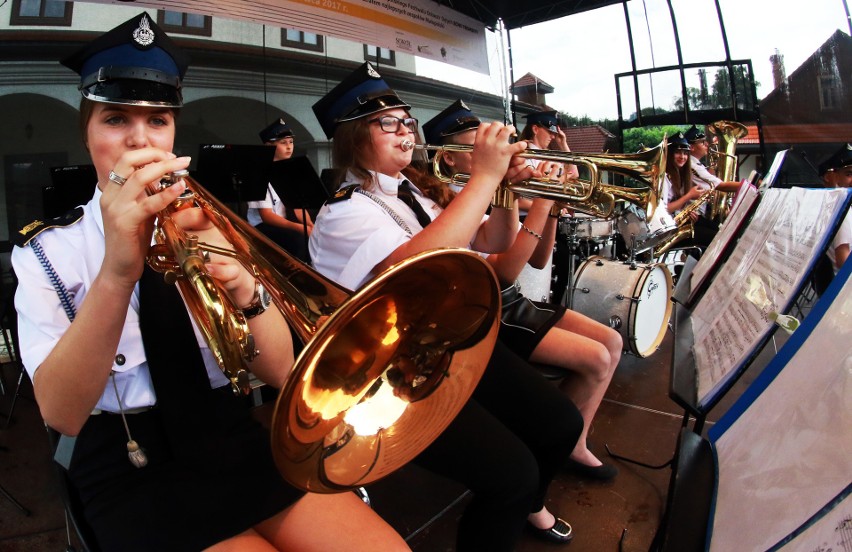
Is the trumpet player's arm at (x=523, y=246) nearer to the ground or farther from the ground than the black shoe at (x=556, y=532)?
farther from the ground

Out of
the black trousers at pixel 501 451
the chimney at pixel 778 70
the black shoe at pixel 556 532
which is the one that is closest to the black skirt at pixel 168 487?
the black trousers at pixel 501 451

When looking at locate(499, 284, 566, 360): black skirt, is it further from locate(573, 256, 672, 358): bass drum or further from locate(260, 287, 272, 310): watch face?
locate(573, 256, 672, 358): bass drum

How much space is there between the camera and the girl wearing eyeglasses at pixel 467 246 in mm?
1457

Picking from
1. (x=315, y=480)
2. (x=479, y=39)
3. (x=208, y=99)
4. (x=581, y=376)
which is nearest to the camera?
(x=315, y=480)

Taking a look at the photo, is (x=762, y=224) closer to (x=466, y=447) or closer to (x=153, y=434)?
(x=466, y=447)

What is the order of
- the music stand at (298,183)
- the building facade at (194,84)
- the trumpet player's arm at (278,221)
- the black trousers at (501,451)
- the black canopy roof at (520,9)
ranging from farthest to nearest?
1. the black canopy roof at (520,9)
2. the trumpet player's arm at (278,221)
3. the building facade at (194,84)
4. the music stand at (298,183)
5. the black trousers at (501,451)

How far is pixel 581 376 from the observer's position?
89.6 inches

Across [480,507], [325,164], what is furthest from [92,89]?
[325,164]

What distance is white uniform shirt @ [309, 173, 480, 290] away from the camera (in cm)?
169

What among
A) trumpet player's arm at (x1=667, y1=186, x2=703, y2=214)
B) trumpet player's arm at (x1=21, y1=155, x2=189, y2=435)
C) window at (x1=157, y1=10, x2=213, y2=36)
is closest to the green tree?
trumpet player's arm at (x1=667, y1=186, x2=703, y2=214)

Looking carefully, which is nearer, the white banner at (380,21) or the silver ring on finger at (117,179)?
the silver ring on finger at (117,179)

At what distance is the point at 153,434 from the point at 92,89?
2.48 ft

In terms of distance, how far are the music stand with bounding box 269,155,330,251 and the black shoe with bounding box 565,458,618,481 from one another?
2.18 meters

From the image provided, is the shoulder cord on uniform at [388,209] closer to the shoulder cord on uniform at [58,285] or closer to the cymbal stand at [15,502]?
the shoulder cord on uniform at [58,285]
